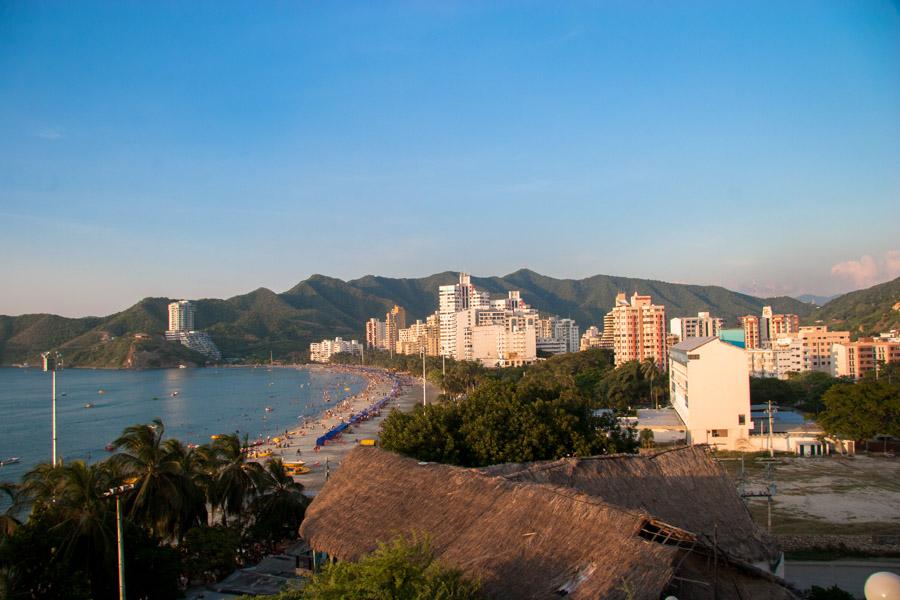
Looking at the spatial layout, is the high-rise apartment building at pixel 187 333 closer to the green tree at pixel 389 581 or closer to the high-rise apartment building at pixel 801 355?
the high-rise apartment building at pixel 801 355

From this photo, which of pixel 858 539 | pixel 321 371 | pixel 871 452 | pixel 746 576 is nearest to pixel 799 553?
pixel 858 539

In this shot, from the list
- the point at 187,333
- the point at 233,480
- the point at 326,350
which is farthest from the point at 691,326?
the point at 187,333

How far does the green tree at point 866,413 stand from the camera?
25.5 m

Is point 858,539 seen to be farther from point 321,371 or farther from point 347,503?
point 321,371

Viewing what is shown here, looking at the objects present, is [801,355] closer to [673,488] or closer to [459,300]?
[459,300]

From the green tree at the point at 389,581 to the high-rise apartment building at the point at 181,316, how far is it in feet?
469

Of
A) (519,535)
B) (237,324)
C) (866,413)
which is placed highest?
(237,324)

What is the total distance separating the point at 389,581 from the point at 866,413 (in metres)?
26.8

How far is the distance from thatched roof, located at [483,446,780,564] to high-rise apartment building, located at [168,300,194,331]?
14004cm

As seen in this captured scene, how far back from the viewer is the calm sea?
130ft

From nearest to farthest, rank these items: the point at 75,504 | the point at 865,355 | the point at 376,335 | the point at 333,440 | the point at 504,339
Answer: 1. the point at 75,504
2. the point at 333,440
3. the point at 865,355
4. the point at 504,339
5. the point at 376,335

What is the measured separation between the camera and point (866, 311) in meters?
96.4

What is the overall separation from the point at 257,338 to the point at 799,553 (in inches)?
5409

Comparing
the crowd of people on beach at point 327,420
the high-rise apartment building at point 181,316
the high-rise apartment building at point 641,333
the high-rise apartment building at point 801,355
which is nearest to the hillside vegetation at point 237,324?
the high-rise apartment building at point 181,316
